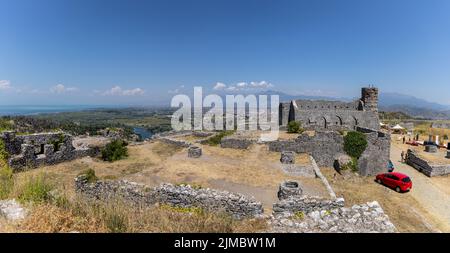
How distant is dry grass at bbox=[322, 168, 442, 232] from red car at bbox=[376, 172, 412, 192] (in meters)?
0.38

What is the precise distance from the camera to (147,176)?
14.8m

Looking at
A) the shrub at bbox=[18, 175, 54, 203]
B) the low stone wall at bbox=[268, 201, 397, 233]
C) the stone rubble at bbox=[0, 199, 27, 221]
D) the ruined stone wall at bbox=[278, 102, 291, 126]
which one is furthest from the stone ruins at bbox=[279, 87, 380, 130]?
the stone rubble at bbox=[0, 199, 27, 221]

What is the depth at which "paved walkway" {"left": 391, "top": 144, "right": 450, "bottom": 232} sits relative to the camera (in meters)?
15.3

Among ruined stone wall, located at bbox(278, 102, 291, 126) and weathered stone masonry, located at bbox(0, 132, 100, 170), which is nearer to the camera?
weathered stone masonry, located at bbox(0, 132, 100, 170)

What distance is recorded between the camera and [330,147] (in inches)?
848

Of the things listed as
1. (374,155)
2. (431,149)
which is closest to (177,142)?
(374,155)

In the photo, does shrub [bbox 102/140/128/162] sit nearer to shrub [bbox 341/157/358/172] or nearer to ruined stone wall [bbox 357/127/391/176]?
shrub [bbox 341/157/358/172]

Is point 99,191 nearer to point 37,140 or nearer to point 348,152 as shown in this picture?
point 37,140

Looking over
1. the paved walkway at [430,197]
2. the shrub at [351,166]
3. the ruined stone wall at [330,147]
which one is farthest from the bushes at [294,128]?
the paved walkway at [430,197]

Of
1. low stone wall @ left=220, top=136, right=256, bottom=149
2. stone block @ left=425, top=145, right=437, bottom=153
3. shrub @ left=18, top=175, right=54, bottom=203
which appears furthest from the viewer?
stone block @ left=425, top=145, right=437, bottom=153

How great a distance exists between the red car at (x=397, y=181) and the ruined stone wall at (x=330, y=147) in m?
1.78
